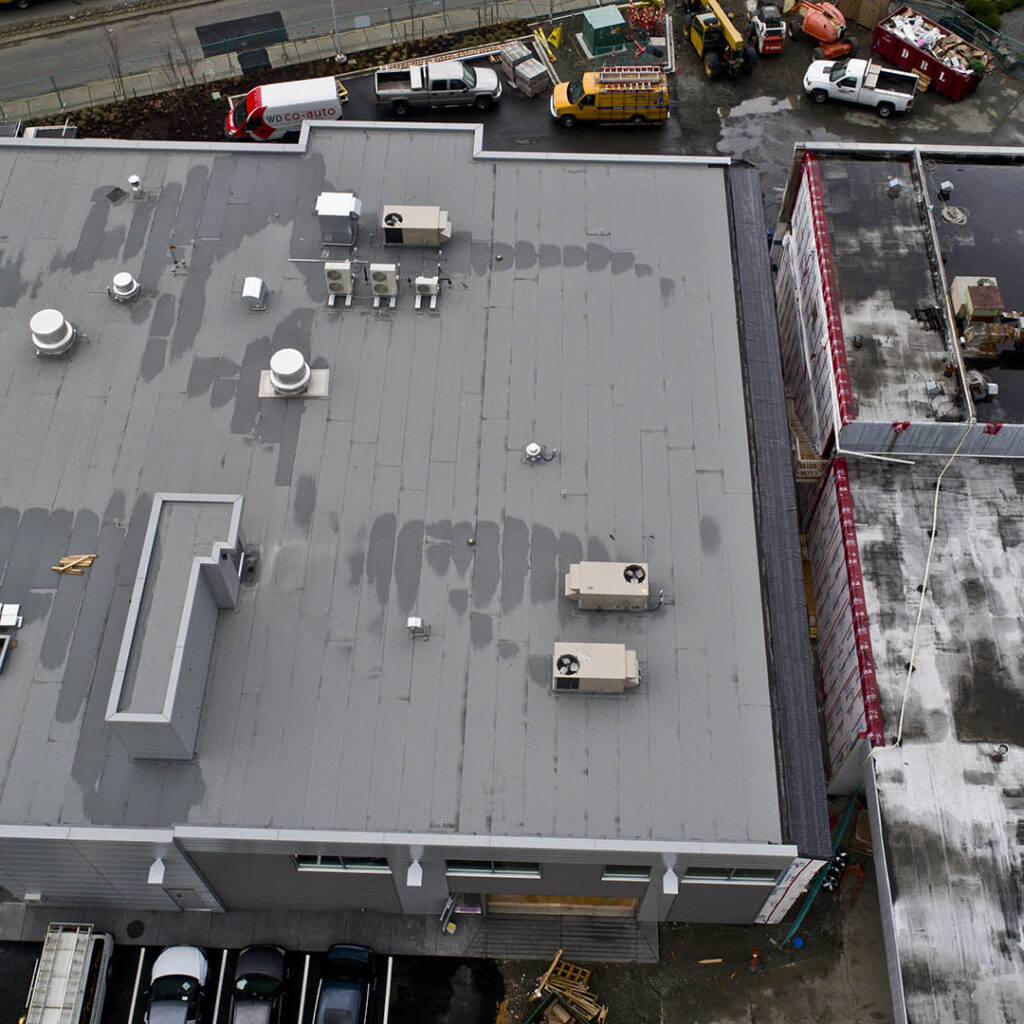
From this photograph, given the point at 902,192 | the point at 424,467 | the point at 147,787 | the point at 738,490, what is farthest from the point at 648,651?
the point at 902,192

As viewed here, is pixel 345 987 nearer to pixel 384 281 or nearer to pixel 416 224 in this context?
pixel 384 281

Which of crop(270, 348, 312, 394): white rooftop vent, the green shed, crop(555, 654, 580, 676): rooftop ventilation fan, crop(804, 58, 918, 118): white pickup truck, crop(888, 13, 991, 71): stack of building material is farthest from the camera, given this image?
the green shed

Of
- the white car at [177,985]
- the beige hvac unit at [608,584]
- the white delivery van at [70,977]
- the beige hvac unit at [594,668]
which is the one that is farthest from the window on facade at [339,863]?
the beige hvac unit at [608,584]

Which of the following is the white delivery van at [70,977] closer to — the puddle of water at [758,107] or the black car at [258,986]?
the black car at [258,986]

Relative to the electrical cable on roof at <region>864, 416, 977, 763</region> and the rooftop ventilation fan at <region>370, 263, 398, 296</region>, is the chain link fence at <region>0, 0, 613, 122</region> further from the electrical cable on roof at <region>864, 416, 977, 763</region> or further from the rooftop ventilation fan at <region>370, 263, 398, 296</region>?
the electrical cable on roof at <region>864, 416, 977, 763</region>

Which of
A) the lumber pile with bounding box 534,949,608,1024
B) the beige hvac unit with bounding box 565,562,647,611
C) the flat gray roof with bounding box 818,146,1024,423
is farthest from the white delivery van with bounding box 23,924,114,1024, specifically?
the flat gray roof with bounding box 818,146,1024,423

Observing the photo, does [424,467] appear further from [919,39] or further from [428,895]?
[919,39]
